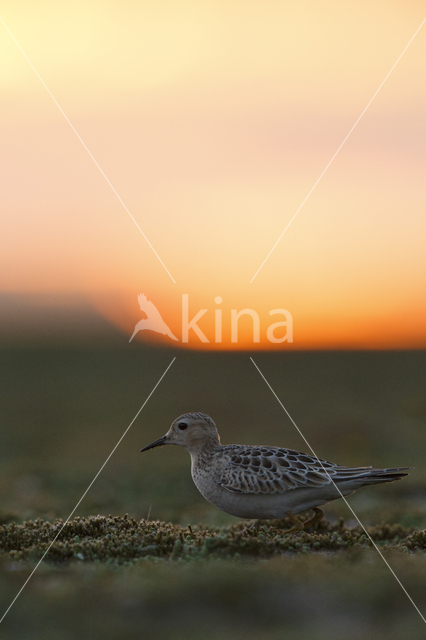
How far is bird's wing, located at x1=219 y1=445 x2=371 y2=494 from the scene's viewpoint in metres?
10.9

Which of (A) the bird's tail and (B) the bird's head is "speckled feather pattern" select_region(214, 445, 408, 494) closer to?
(A) the bird's tail

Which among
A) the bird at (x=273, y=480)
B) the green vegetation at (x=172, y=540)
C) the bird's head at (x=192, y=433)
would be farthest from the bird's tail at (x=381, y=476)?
the bird's head at (x=192, y=433)

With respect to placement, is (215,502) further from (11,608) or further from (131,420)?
(131,420)

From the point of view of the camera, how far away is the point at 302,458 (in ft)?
37.9

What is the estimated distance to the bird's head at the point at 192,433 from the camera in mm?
11727

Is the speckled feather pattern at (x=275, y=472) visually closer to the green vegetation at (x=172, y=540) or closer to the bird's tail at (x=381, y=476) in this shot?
the bird's tail at (x=381, y=476)

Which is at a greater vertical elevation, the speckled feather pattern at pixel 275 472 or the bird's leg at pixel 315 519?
the speckled feather pattern at pixel 275 472

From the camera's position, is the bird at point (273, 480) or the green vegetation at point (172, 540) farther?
the bird at point (273, 480)

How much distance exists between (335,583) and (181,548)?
→ 2504mm

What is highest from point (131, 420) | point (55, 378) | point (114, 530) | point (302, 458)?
point (302, 458)

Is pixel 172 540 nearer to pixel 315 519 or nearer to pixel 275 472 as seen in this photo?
pixel 275 472

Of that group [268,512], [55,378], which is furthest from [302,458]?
[55,378]

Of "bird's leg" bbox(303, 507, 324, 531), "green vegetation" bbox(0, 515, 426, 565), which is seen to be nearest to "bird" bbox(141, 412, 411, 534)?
"bird's leg" bbox(303, 507, 324, 531)

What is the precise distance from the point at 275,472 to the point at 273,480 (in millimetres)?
184
